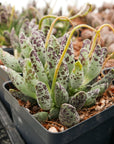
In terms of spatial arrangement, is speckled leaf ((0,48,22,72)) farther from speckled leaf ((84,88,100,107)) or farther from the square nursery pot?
speckled leaf ((84,88,100,107))

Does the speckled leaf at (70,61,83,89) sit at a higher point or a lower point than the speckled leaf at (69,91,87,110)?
higher

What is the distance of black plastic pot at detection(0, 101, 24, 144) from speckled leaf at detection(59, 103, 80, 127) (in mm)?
246

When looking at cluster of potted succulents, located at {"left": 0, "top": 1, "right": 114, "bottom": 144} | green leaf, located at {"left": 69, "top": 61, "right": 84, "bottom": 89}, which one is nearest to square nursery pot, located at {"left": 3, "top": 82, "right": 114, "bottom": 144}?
cluster of potted succulents, located at {"left": 0, "top": 1, "right": 114, "bottom": 144}

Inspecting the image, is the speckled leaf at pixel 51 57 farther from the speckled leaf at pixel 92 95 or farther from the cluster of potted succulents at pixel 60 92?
the speckled leaf at pixel 92 95

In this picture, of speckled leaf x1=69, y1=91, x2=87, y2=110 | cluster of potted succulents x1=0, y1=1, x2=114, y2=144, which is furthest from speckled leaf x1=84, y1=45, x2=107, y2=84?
speckled leaf x1=69, y1=91, x2=87, y2=110

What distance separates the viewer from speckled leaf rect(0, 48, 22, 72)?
63 centimetres

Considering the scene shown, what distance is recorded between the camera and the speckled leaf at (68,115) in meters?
0.47

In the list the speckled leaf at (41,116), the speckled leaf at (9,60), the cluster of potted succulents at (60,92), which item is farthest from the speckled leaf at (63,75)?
the speckled leaf at (9,60)

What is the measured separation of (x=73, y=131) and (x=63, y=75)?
150 mm

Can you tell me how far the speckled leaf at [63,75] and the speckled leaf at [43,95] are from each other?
0.06 meters

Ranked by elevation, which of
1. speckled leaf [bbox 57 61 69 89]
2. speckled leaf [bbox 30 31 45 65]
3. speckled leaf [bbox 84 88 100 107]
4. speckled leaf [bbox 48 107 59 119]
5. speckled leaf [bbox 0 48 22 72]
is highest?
speckled leaf [bbox 30 31 45 65]

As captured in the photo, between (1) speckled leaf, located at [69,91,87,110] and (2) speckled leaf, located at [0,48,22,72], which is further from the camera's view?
(2) speckled leaf, located at [0,48,22,72]

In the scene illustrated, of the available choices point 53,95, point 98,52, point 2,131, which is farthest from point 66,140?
point 2,131

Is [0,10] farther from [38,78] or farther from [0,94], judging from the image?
[38,78]
